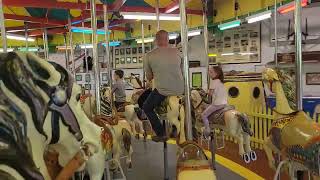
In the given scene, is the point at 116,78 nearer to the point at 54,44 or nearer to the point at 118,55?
the point at 118,55

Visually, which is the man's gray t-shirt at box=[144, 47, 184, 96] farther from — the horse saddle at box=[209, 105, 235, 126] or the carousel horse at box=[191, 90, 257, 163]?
the horse saddle at box=[209, 105, 235, 126]

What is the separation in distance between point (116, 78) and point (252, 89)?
104 inches

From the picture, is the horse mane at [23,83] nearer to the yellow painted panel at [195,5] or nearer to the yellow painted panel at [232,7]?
the yellow painted panel at [232,7]

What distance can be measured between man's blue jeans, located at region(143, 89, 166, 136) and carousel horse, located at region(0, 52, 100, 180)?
2.75 m

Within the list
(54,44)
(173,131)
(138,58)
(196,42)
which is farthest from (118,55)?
(173,131)

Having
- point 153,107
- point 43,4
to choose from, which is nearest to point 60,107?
point 153,107

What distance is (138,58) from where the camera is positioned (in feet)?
38.5

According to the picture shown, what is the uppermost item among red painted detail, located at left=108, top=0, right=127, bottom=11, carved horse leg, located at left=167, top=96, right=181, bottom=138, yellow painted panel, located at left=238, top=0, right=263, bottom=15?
yellow painted panel, located at left=238, top=0, right=263, bottom=15

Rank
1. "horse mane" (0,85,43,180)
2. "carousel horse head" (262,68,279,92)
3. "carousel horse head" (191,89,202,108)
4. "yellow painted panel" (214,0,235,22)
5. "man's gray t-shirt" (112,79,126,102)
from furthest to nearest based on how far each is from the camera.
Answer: "yellow painted panel" (214,0,235,22) → "man's gray t-shirt" (112,79,126,102) → "carousel horse head" (191,89,202,108) → "carousel horse head" (262,68,279,92) → "horse mane" (0,85,43,180)

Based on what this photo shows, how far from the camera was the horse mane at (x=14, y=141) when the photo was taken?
0.69 meters

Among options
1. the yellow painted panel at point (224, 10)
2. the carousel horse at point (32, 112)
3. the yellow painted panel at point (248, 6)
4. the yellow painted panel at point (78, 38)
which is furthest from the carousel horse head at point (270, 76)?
the yellow painted panel at point (78, 38)

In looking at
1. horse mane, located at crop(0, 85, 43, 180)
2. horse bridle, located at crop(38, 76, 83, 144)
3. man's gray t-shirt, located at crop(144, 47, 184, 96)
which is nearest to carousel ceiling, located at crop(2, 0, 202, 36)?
man's gray t-shirt, located at crop(144, 47, 184, 96)

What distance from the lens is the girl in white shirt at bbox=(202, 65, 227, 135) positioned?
166 inches

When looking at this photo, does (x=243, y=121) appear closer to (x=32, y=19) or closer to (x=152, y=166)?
(x=152, y=166)
